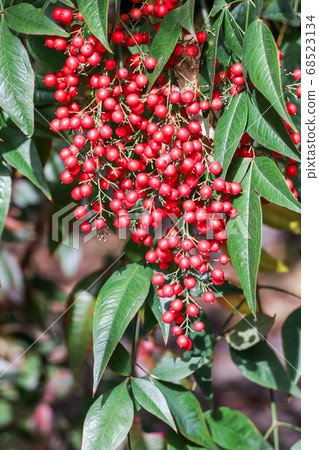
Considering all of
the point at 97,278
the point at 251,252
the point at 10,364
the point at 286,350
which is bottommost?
the point at 10,364

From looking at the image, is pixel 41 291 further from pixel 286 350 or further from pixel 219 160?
pixel 219 160

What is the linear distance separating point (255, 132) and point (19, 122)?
0.29 meters

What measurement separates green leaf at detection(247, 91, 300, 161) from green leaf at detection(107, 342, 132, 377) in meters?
0.39

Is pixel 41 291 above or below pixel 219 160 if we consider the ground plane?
below

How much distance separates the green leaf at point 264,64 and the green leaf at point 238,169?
115mm

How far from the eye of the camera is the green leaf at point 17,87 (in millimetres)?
642

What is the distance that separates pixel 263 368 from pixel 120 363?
26cm

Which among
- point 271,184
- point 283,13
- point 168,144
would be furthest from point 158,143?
point 283,13

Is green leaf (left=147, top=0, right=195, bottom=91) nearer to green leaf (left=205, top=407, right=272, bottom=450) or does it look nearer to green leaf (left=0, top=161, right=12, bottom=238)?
green leaf (left=0, top=161, right=12, bottom=238)

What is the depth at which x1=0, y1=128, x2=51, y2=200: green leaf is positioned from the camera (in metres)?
0.72

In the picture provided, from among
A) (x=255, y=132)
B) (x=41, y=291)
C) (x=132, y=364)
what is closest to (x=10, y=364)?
(x=41, y=291)

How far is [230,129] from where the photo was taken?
635mm

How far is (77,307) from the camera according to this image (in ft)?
3.21

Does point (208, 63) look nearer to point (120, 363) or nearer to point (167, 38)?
point (167, 38)
